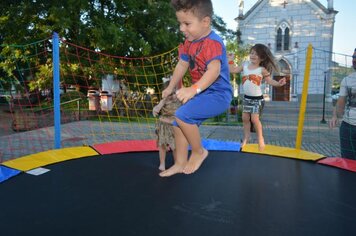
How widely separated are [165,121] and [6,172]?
0.97 metres

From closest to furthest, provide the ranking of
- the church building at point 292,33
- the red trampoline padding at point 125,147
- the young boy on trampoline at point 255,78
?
the red trampoline padding at point 125,147 → the young boy on trampoline at point 255,78 → the church building at point 292,33

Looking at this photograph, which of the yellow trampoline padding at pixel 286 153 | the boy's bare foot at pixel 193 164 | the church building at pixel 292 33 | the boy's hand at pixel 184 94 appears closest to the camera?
the boy's hand at pixel 184 94

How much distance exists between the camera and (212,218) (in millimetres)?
1186

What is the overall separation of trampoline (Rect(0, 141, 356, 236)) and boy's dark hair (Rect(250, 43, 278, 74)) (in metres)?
0.97

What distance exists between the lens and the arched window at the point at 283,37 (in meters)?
17.8

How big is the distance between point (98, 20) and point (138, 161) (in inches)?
214

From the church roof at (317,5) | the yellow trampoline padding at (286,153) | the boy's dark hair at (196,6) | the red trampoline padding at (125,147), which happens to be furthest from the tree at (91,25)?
the church roof at (317,5)

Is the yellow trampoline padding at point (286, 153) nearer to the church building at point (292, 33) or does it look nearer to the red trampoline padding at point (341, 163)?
the red trampoline padding at point (341, 163)

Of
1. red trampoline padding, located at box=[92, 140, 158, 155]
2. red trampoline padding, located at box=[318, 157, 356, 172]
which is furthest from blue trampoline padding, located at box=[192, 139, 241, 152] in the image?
red trampoline padding, located at box=[318, 157, 356, 172]

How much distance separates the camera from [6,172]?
5.61 feet

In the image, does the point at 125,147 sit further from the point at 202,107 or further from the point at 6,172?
the point at 202,107

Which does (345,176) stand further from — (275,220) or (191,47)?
(191,47)

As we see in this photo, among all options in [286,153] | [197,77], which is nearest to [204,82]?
[197,77]

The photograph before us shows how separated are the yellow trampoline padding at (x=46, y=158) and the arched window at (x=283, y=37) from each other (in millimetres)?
17588
